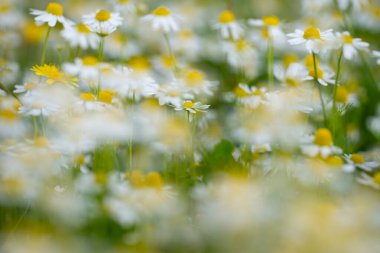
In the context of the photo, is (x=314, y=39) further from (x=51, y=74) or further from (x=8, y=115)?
(x=8, y=115)

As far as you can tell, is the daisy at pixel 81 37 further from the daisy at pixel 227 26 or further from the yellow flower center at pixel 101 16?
the daisy at pixel 227 26

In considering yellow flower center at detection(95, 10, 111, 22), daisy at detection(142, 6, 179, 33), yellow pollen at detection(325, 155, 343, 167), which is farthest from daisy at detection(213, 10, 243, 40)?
yellow pollen at detection(325, 155, 343, 167)

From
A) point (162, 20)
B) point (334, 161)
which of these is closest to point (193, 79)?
point (162, 20)

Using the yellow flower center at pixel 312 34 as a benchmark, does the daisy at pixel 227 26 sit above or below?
below


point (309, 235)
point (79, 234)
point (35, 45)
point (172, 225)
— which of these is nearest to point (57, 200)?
point (79, 234)

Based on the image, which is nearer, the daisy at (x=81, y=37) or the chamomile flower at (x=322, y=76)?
the chamomile flower at (x=322, y=76)

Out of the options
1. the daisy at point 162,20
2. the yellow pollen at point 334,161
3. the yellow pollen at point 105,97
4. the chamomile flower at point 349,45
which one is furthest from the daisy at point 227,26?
the yellow pollen at point 334,161

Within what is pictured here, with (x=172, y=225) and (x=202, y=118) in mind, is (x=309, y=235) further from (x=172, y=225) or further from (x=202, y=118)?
(x=202, y=118)
